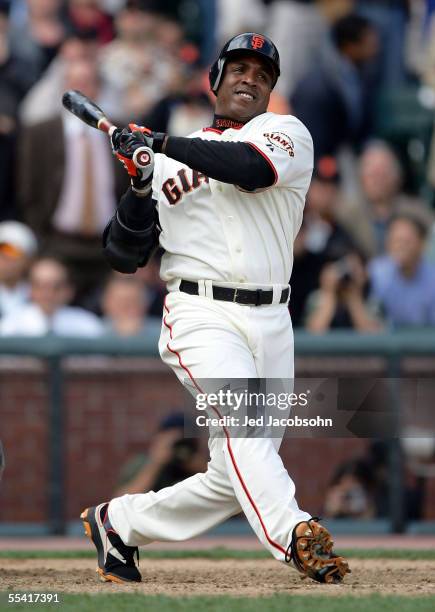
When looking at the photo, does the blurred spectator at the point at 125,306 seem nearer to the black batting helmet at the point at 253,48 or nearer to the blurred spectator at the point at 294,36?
the blurred spectator at the point at 294,36

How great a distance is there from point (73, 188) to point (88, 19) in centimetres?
171

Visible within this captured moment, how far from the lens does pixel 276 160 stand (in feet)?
16.1

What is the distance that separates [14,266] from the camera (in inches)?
347

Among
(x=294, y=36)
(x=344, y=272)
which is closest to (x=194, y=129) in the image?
(x=294, y=36)

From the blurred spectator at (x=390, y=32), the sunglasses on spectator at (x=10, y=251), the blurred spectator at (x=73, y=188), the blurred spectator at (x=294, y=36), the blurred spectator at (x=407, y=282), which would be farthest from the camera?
the blurred spectator at (x=390, y=32)

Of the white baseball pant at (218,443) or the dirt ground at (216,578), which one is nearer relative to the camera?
the white baseball pant at (218,443)

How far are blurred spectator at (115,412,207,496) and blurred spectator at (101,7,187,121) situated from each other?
3093 millimetres

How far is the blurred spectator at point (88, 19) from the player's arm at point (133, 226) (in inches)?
215

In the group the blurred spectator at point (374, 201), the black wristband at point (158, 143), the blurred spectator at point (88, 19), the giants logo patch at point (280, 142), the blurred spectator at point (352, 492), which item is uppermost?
the blurred spectator at point (88, 19)

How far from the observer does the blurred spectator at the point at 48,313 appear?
27.7ft

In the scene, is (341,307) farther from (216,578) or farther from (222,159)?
(222,159)

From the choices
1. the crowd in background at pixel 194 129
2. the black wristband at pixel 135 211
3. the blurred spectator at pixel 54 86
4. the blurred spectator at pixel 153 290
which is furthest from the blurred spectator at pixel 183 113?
the black wristband at pixel 135 211

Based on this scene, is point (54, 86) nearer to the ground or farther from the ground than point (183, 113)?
farther from the ground

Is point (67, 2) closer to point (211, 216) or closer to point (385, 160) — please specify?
point (385, 160)
